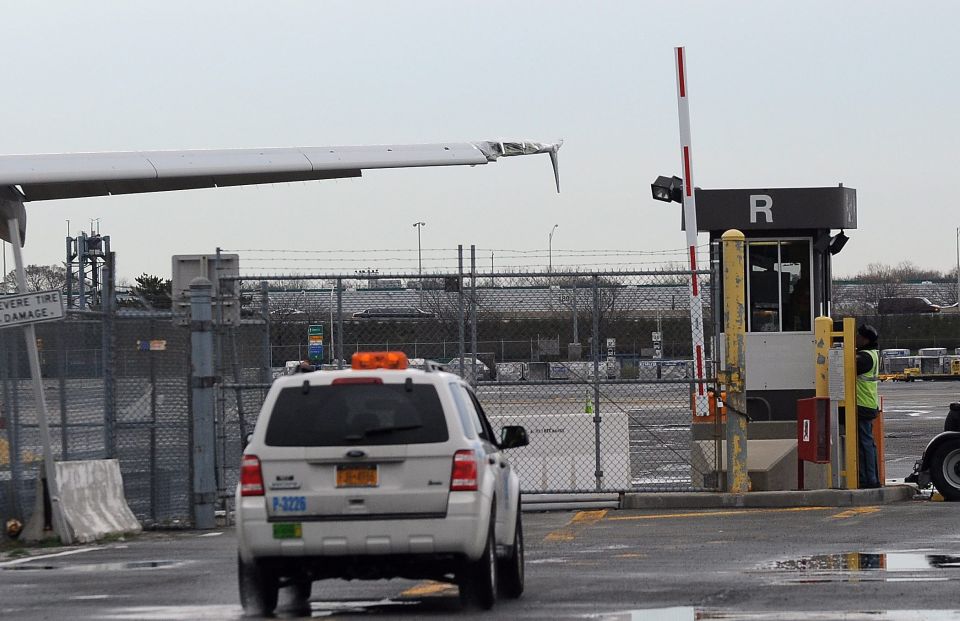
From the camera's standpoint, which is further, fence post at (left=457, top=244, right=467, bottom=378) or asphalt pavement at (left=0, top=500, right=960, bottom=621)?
fence post at (left=457, top=244, right=467, bottom=378)

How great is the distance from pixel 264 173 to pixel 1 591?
687 cm

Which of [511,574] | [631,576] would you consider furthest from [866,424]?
[511,574]

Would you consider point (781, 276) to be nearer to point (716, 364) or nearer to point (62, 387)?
point (716, 364)

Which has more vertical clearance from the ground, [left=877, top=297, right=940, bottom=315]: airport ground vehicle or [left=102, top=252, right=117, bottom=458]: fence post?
[left=877, top=297, right=940, bottom=315]: airport ground vehicle

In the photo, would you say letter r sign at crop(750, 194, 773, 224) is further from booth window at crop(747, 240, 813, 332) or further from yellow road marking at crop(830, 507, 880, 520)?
yellow road marking at crop(830, 507, 880, 520)

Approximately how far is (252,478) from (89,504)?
6.91 meters

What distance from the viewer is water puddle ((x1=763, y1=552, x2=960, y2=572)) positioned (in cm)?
1158

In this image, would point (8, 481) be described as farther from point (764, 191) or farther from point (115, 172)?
point (764, 191)

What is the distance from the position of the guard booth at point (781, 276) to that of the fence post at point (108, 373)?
8293 millimetres

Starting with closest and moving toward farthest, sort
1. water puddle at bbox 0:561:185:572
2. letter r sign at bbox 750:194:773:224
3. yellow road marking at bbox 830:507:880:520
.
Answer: water puddle at bbox 0:561:185:572, yellow road marking at bbox 830:507:880:520, letter r sign at bbox 750:194:773:224

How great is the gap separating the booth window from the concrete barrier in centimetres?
942

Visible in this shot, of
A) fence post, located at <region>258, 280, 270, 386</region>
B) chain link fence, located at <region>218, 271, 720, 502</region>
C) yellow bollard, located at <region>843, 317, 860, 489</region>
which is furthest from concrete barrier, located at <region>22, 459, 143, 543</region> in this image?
yellow bollard, located at <region>843, 317, 860, 489</region>

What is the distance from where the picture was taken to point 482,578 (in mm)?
9672

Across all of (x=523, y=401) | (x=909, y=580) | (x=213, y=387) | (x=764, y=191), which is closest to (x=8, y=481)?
(x=213, y=387)
